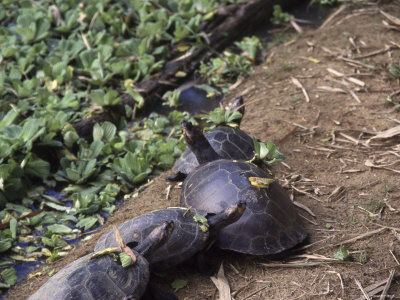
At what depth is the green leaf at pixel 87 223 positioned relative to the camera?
4.29 metres

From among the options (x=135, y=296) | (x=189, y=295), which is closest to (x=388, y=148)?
(x=189, y=295)

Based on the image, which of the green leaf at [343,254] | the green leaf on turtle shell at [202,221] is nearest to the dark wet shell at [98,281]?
the green leaf on turtle shell at [202,221]

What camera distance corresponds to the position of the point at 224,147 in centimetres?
438

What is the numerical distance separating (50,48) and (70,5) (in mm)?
1122

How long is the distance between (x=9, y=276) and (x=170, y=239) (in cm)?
141

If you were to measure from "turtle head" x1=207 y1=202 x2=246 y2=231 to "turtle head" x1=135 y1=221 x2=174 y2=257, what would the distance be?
1.14ft

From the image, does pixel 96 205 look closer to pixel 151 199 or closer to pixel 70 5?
pixel 151 199

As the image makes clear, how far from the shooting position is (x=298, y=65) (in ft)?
20.9

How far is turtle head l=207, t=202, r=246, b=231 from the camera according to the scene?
3260mm

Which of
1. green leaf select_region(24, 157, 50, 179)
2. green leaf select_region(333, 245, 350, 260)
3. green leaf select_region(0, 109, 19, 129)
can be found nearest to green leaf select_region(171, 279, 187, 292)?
green leaf select_region(333, 245, 350, 260)

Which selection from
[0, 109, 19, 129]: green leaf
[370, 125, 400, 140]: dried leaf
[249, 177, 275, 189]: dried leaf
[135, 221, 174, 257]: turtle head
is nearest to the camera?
[135, 221, 174, 257]: turtle head

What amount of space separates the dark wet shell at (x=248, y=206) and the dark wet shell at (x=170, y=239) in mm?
211

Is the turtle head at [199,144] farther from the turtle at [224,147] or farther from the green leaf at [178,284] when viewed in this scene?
the green leaf at [178,284]

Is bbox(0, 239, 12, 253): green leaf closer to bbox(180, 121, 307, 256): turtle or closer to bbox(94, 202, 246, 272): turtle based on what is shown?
bbox(94, 202, 246, 272): turtle
